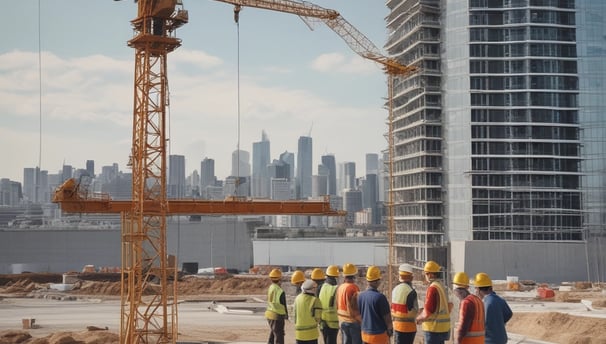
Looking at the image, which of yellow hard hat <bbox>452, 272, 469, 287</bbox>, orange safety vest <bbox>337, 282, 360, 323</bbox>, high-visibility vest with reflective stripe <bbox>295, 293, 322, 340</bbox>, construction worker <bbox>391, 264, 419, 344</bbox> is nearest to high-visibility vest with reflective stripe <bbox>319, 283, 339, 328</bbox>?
high-visibility vest with reflective stripe <bbox>295, 293, 322, 340</bbox>

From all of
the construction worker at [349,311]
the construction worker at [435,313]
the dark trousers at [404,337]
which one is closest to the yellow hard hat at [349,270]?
the construction worker at [349,311]

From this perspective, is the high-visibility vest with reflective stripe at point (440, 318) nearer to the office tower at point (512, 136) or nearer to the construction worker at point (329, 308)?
the construction worker at point (329, 308)

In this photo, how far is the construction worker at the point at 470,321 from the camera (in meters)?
11.1

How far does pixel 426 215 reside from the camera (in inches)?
3263

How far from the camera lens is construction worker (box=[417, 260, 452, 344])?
11.7 m

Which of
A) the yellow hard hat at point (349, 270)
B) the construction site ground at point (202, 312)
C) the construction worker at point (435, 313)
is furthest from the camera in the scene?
the construction site ground at point (202, 312)

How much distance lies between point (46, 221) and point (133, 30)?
419 ft

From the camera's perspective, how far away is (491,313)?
11.4 m

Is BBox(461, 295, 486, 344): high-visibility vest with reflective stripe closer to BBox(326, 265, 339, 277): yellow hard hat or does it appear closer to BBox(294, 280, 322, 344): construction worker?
BBox(294, 280, 322, 344): construction worker

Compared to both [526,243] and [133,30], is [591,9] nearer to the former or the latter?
[526,243]

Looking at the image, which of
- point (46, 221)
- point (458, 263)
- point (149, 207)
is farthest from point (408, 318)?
point (46, 221)

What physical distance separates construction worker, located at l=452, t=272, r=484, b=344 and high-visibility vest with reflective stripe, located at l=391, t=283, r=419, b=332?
3.36 feet

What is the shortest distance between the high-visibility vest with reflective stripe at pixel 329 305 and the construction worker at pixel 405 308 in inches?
68.9

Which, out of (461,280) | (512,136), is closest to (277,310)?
(461,280)
